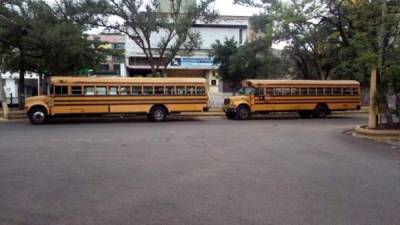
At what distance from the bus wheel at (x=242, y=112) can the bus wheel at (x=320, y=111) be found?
4938 millimetres

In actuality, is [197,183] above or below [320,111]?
below

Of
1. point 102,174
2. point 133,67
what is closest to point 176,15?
point 102,174

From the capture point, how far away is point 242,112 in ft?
88.9

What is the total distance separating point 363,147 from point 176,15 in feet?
62.9

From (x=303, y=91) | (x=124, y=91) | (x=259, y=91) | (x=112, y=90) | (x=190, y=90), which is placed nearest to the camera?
(x=112, y=90)

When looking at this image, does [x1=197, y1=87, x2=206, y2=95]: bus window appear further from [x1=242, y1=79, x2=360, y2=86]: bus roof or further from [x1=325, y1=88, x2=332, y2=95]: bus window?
[x1=325, y1=88, x2=332, y2=95]: bus window

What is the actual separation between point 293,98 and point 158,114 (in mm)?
9023

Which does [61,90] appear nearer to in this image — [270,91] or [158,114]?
[158,114]

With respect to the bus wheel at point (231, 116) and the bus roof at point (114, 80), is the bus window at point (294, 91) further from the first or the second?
the bus roof at point (114, 80)

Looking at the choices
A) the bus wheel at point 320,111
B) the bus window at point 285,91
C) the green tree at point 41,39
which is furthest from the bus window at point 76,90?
the bus wheel at point 320,111

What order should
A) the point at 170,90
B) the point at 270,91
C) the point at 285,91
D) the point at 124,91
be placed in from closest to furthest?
the point at 124,91
the point at 170,90
the point at 270,91
the point at 285,91

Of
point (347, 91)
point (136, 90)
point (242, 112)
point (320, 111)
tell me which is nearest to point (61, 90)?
point (136, 90)

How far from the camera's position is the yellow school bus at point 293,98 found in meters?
27.3

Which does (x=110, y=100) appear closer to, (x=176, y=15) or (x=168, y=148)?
(x=176, y=15)
